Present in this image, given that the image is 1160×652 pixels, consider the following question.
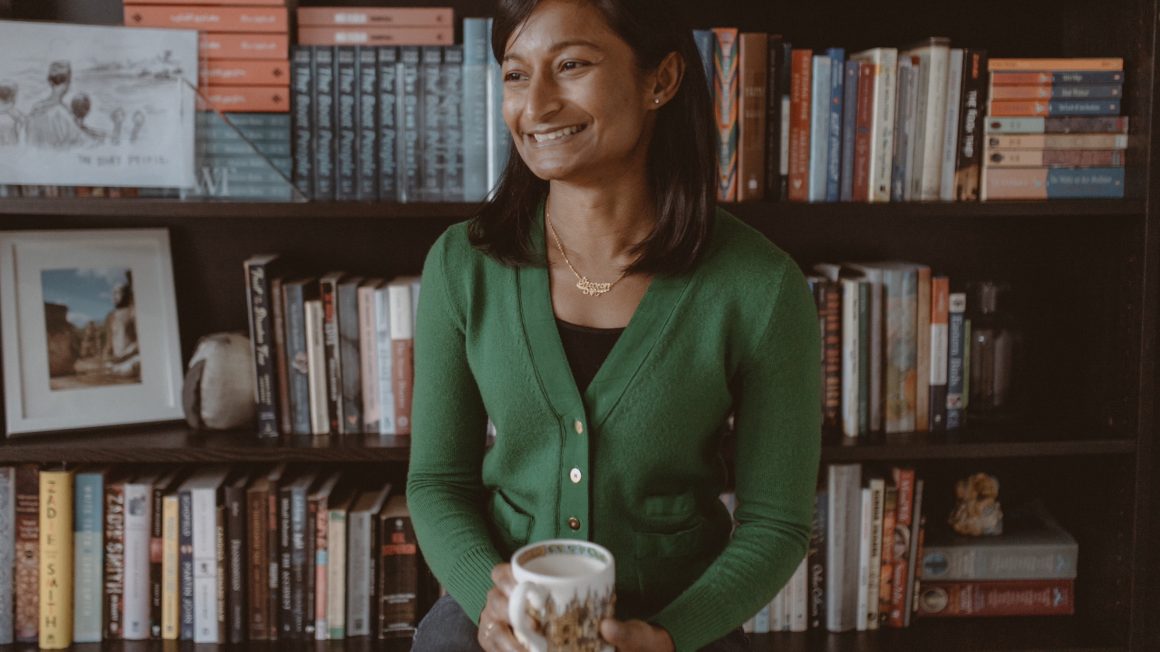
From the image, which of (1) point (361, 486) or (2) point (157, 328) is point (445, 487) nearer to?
(1) point (361, 486)

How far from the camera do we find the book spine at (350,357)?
1.63m

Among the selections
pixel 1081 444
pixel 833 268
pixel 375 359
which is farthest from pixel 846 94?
pixel 375 359

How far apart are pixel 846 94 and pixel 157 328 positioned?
120 cm

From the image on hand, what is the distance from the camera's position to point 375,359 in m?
1.63

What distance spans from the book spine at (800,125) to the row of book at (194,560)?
83 centimetres

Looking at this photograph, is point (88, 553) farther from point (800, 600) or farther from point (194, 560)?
point (800, 600)

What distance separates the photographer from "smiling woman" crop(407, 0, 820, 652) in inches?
42.9

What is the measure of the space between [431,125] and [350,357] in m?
0.39

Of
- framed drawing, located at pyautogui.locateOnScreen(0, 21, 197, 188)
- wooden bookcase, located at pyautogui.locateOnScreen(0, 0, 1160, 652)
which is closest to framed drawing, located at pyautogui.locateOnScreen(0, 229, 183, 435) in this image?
wooden bookcase, located at pyautogui.locateOnScreen(0, 0, 1160, 652)

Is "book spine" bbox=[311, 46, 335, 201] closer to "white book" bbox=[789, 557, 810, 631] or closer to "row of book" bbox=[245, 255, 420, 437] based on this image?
"row of book" bbox=[245, 255, 420, 437]

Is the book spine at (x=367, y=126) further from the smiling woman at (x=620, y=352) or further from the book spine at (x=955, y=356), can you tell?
the book spine at (x=955, y=356)

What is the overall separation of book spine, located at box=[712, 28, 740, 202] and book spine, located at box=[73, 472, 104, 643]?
110 centimetres

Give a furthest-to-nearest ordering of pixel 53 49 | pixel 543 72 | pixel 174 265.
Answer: pixel 174 265 → pixel 53 49 → pixel 543 72

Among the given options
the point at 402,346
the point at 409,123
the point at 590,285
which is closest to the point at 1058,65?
the point at 590,285
